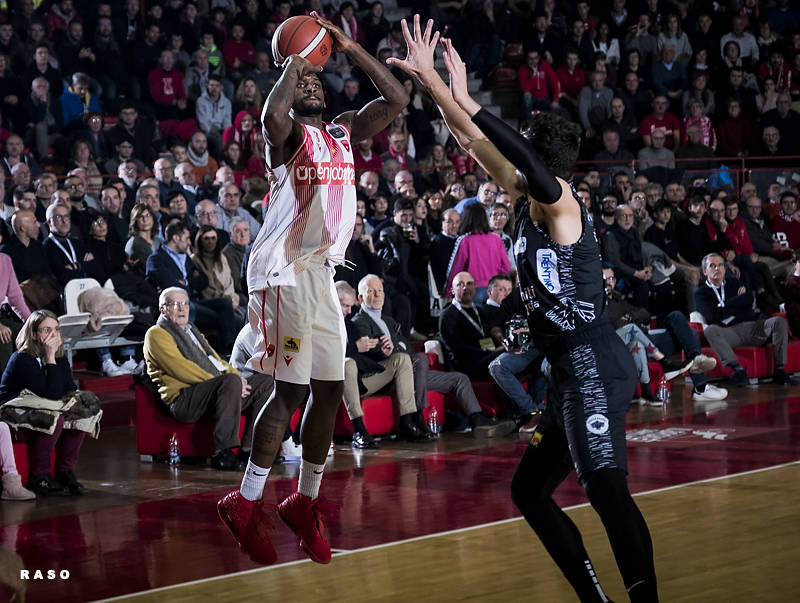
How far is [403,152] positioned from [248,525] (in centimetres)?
1005

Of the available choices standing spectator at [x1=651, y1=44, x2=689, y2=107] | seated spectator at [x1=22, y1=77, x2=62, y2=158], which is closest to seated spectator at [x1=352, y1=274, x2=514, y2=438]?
seated spectator at [x1=22, y1=77, x2=62, y2=158]

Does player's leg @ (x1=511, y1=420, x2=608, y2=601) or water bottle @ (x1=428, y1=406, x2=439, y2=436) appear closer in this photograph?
player's leg @ (x1=511, y1=420, x2=608, y2=601)

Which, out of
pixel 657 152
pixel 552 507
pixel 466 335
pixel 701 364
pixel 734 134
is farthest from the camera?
pixel 734 134

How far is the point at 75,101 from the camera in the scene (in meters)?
13.9

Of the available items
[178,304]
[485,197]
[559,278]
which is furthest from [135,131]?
[559,278]

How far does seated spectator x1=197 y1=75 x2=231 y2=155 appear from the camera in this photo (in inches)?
571

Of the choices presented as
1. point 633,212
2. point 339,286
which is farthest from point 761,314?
point 339,286

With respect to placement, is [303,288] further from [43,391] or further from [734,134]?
[734,134]

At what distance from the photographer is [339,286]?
9.84 metres

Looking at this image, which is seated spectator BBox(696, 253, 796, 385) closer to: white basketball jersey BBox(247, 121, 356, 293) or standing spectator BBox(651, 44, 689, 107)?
standing spectator BBox(651, 44, 689, 107)

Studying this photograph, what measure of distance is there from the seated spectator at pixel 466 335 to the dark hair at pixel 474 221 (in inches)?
54.6

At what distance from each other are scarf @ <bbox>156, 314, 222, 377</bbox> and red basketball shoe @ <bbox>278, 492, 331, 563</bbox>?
3.71 metres

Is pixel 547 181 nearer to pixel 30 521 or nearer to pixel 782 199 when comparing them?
pixel 30 521

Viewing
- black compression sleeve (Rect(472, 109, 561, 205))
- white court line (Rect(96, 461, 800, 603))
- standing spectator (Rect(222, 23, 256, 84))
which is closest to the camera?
black compression sleeve (Rect(472, 109, 561, 205))
